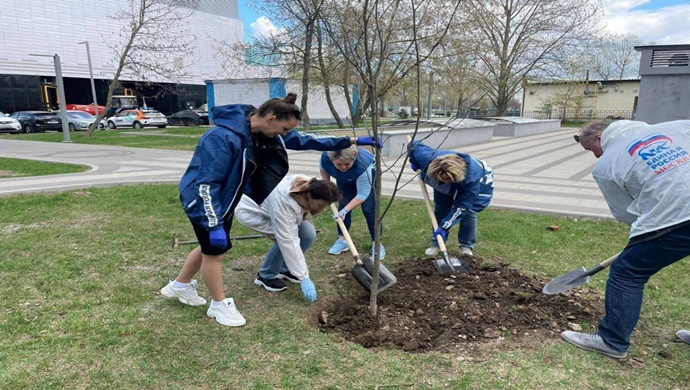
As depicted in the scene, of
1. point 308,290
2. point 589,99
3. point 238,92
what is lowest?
point 308,290

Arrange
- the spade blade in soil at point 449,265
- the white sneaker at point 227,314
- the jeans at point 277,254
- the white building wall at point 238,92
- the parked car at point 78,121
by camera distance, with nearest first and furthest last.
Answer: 1. the white sneaker at point 227,314
2. the jeans at point 277,254
3. the spade blade in soil at point 449,265
4. the parked car at point 78,121
5. the white building wall at point 238,92

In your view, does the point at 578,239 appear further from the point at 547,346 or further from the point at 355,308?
the point at 355,308

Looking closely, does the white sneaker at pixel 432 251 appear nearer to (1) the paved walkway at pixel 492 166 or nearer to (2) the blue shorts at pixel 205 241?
(1) the paved walkway at pixel 492 166

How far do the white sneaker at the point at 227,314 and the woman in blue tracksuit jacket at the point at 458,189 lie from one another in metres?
1.84

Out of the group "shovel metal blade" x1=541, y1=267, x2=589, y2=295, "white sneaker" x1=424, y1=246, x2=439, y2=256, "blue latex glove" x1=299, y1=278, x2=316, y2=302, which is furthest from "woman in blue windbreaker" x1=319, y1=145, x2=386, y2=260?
"shovel metal blade" x1=541, y1=267, x2=589, y2=295

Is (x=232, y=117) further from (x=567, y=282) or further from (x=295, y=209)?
(x=567, y=282)

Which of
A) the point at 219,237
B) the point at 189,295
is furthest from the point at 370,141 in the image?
the point at 189,295

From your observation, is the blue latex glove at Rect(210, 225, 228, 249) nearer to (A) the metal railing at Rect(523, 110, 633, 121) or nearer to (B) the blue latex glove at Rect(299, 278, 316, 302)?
(B) the blue latex glove at Rect(299, 278, 316, 302)

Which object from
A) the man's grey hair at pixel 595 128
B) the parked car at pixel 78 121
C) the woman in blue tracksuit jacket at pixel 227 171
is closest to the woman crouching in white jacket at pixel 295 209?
the woman in blue tracksuit jacket at pixel 227 171

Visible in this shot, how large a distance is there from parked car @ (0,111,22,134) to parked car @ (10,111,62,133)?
867 millimetres

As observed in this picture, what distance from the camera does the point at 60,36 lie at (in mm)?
39500

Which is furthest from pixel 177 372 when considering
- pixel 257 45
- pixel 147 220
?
pixel 257 45

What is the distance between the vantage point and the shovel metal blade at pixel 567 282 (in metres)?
3.21

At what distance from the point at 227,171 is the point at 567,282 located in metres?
2.44
